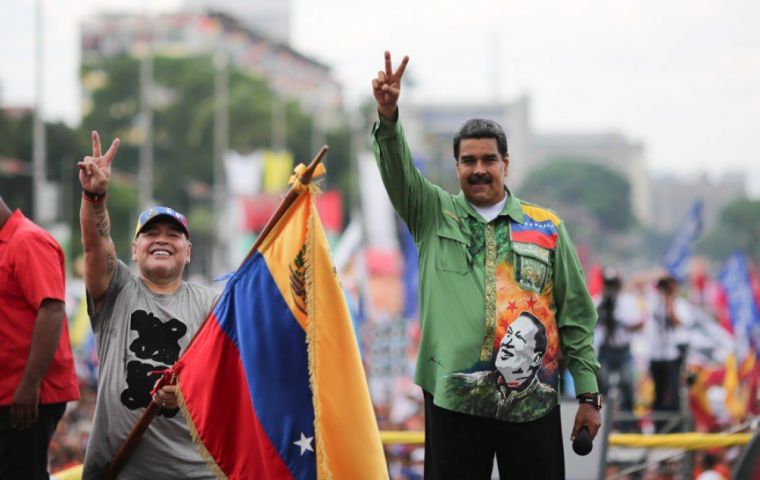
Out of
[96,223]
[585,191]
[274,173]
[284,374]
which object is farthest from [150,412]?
[585,191]

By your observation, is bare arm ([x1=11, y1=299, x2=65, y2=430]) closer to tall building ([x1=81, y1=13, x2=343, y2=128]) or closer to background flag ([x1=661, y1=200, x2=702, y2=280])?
background flag ([x1=661, y1=200, x2=702, y2=280])

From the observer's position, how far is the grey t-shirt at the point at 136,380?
18.5ft

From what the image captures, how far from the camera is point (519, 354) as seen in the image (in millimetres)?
5176

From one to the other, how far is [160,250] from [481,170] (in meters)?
1.42

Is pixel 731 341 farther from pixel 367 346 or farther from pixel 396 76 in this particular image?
pixel 396 76

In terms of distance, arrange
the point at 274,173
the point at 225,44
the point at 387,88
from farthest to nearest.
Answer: the point at 225,44
the point at 274,173
the point at 387,88

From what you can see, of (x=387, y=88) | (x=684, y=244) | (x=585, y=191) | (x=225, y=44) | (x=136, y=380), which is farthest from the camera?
(x=585, y=191)

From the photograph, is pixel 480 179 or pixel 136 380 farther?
pixel 136 380

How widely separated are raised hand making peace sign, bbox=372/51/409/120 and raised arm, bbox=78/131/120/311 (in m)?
1.15

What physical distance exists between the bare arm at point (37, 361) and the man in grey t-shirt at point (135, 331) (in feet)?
0.59

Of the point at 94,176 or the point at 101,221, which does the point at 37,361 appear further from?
the point at 94,176

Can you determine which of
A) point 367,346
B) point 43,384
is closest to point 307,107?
point 367,346

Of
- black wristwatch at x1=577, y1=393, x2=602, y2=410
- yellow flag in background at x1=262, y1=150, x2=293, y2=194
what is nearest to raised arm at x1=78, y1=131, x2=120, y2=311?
black wristwatch at x1=577, y1=393, x2=602, y2=410

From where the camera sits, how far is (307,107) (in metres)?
127
